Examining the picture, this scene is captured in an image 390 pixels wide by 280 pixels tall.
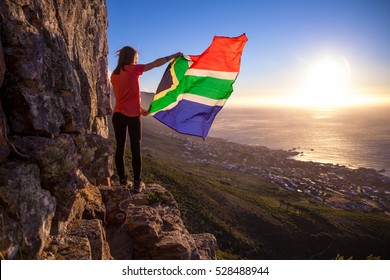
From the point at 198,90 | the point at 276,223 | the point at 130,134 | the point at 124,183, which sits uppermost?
the point at 198,90

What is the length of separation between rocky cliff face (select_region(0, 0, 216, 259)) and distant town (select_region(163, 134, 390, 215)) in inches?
2702

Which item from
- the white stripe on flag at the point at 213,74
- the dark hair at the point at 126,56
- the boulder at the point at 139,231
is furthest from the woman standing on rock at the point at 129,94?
the white stripe on flag at the point at 213,74

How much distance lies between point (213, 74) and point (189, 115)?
1.42 metres

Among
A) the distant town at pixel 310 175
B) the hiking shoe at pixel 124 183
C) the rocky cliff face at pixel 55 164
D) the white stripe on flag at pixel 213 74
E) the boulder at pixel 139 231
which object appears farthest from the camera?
the distant town at pixel 310 175

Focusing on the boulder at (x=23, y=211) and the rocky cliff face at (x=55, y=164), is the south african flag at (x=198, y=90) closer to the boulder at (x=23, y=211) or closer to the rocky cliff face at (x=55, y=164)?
the rocky cliff face at (x=55, y=164)

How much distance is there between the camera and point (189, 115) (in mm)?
7945

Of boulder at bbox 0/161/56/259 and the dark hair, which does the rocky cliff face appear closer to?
boulder at bbox 0/161/56/259

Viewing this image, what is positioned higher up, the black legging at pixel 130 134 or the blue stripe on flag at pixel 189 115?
the blue stripe on flag at pixel 189 115

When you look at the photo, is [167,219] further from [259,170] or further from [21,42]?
[259,170]

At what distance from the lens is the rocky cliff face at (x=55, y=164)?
3734 mm

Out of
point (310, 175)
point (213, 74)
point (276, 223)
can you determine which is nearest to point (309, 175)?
point (310, 175)

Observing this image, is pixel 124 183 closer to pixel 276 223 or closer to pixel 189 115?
pixel 189 115

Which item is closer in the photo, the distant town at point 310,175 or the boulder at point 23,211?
the boulder at point 23,211

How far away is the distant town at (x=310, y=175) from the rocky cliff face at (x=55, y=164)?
2702 inches
